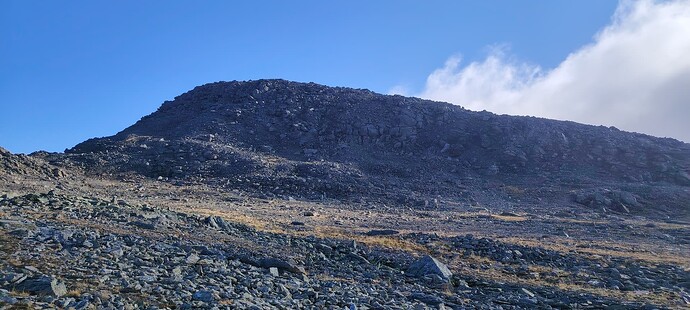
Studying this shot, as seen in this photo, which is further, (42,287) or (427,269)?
(427,269)

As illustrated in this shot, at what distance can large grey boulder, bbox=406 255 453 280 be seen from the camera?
1639cm

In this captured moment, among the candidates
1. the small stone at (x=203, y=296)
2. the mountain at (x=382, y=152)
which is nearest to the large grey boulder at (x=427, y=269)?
the small stone at (x=203, y=296)

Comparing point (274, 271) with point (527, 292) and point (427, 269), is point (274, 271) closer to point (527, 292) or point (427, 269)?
point (427, 269)

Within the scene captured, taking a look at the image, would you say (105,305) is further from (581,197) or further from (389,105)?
(389,105)

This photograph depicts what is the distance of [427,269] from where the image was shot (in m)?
16.6

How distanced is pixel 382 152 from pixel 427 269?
43.2 m

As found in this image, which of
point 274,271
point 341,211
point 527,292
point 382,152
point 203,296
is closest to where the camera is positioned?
point 203,296

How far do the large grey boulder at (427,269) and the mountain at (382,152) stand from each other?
26.9m

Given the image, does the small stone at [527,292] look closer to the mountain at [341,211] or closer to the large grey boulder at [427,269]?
the mountain at [341,211]

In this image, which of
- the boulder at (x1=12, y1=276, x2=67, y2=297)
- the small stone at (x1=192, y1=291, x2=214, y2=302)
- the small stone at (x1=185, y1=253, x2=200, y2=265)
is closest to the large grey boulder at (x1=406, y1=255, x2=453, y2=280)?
the small stone at (x1=185, y1=253, x2=200, y2=265)

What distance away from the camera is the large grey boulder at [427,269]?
645 inches

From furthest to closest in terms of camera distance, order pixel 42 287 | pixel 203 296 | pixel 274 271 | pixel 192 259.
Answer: pixel 274 271, pixel 192 259, pixel 203 296, pixel 42 287

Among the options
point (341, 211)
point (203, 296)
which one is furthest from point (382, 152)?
point (203, 296)

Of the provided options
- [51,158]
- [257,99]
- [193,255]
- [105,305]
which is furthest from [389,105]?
[105,305]
